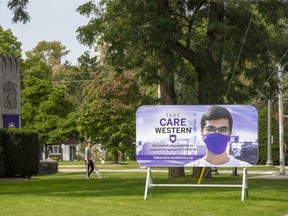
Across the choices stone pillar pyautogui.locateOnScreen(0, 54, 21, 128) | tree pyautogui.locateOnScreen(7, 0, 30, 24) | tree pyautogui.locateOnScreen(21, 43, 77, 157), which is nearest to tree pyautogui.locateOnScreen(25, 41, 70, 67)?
tree pyautogui.locateOnScreen(21, 43, 77, 157)

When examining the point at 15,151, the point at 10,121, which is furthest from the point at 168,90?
the point at 10,121

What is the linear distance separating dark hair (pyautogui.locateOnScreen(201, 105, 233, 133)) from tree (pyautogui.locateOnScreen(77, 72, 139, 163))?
34932mm

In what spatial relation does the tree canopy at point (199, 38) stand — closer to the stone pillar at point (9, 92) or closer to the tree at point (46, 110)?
the stone pillar at point (9, 92)

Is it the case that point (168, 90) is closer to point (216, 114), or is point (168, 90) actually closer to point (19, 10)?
point (19, 10)

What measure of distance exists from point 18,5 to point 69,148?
231ft

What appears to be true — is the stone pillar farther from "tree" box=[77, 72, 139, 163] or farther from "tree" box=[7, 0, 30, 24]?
"tree" box=[77, 72, 139, 163]

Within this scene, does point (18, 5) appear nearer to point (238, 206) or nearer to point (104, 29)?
point (104, 29)

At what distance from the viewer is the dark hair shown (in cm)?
1756

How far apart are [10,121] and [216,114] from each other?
60.3ft

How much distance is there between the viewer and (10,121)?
34125 millimetres

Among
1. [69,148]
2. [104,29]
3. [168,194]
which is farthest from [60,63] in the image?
[168,194]

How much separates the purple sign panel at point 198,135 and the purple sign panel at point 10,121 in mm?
17011

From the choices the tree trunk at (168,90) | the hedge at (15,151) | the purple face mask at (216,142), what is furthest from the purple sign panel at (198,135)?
the hedge at (15,151)

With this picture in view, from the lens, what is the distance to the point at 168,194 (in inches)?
739
